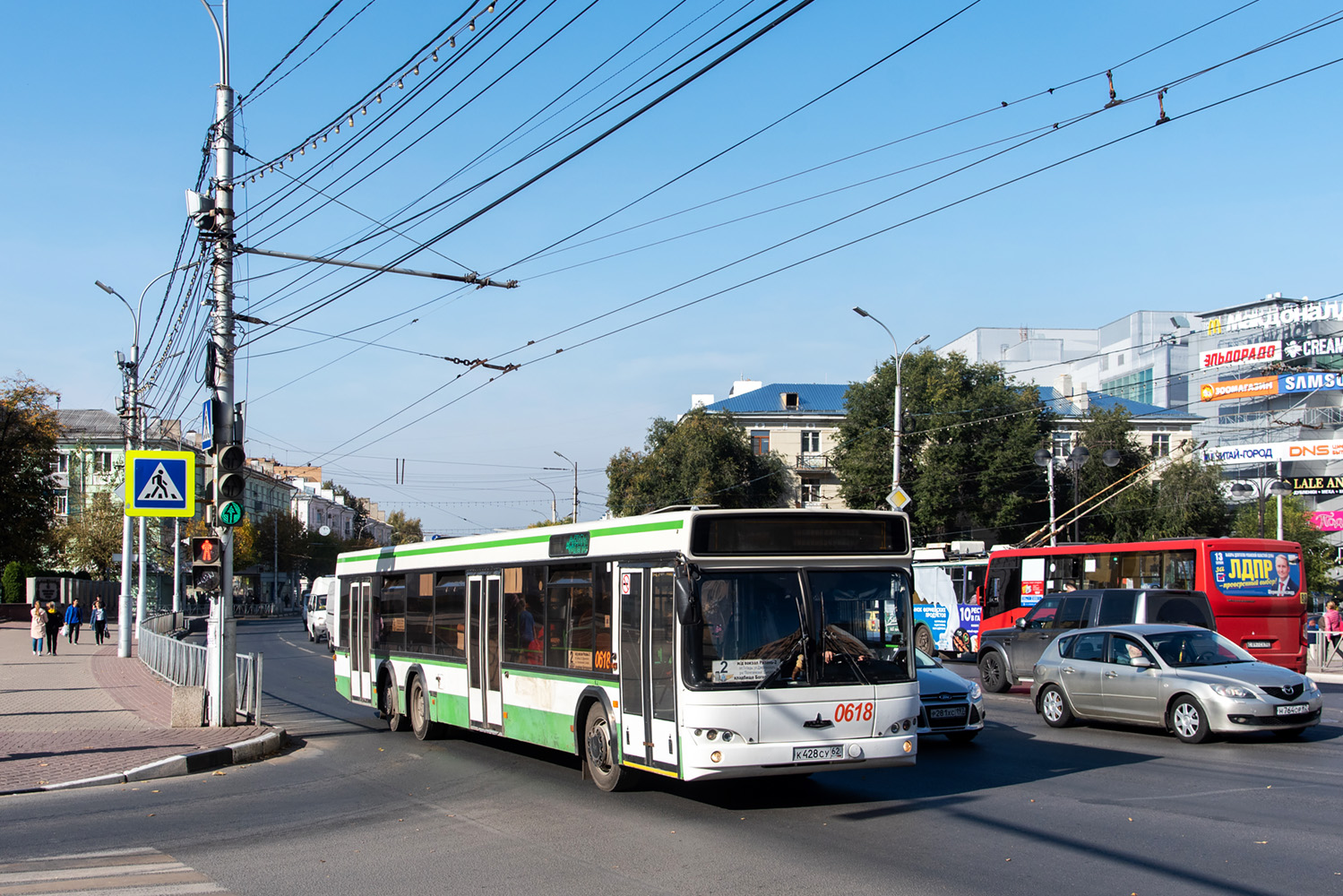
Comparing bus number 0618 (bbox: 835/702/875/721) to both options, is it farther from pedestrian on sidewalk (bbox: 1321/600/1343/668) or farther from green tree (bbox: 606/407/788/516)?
green tree (bbox: 606/407/788/516)

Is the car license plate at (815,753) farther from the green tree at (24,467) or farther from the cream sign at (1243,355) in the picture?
the cream sign at (1243,355)

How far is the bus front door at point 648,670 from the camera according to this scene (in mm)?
9637

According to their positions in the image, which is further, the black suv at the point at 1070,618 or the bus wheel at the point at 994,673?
the bus wheel at the point at 994,673

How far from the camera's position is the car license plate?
369 inches

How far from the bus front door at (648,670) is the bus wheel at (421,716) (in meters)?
5.96

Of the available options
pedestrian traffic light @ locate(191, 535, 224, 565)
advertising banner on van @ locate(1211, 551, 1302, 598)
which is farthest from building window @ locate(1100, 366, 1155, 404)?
pedestrian traffic light @ locate(191, 535, 224, 565)

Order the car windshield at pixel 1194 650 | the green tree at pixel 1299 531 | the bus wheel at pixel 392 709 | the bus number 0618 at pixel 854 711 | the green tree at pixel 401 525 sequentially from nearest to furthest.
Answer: the bus number 0618 at pixel 854 711
the car windshield at pixel 1194 650
the bus wheel at pixel 392 709
the green tree at pixel 1299 531
the green tree at pixel 401 525

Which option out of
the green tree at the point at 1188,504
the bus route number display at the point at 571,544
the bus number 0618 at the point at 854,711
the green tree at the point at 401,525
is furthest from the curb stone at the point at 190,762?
the green tree at the point at 401,525

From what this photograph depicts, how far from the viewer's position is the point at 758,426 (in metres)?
78.9

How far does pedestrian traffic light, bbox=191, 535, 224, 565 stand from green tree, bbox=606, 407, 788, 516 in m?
50.1

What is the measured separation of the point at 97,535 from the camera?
7088cm

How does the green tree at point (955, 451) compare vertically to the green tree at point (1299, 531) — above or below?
above

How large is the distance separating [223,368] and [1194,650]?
45.6 feet

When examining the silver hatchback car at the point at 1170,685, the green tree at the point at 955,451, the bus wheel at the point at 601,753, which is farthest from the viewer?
the green tree at the point at 955,451
